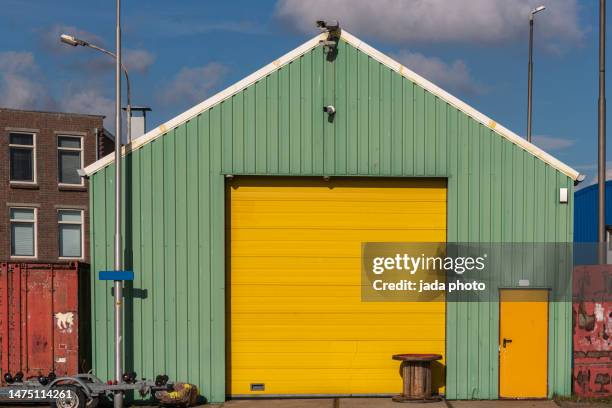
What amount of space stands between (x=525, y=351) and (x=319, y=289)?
4661 millimetres

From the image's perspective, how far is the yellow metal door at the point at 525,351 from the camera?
15.5 metres

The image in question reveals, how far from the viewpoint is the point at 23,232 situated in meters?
31.5

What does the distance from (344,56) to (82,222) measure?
2067 cm

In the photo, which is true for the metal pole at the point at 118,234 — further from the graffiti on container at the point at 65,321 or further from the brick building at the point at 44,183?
the brick building at the point at 44,183

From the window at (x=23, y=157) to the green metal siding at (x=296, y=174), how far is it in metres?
18.3

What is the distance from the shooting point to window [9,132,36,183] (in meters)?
31.5

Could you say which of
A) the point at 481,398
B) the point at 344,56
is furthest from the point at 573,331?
the point at 344,56

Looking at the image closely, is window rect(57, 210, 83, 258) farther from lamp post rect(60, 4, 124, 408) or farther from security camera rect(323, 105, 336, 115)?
security camera rect(323, 105, 336, 115)

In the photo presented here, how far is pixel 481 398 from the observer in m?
15.5

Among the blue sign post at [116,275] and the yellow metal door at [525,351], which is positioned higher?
the blue sign post at [116,275]

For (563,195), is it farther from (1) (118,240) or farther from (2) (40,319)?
(2) (40,319)

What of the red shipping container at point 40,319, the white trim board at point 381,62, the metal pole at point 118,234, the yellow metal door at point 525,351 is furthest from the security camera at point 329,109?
the red shipping container at point 40,319

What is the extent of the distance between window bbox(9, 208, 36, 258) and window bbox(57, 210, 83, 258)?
1.14m

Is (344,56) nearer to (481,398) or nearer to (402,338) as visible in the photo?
(402,338)
